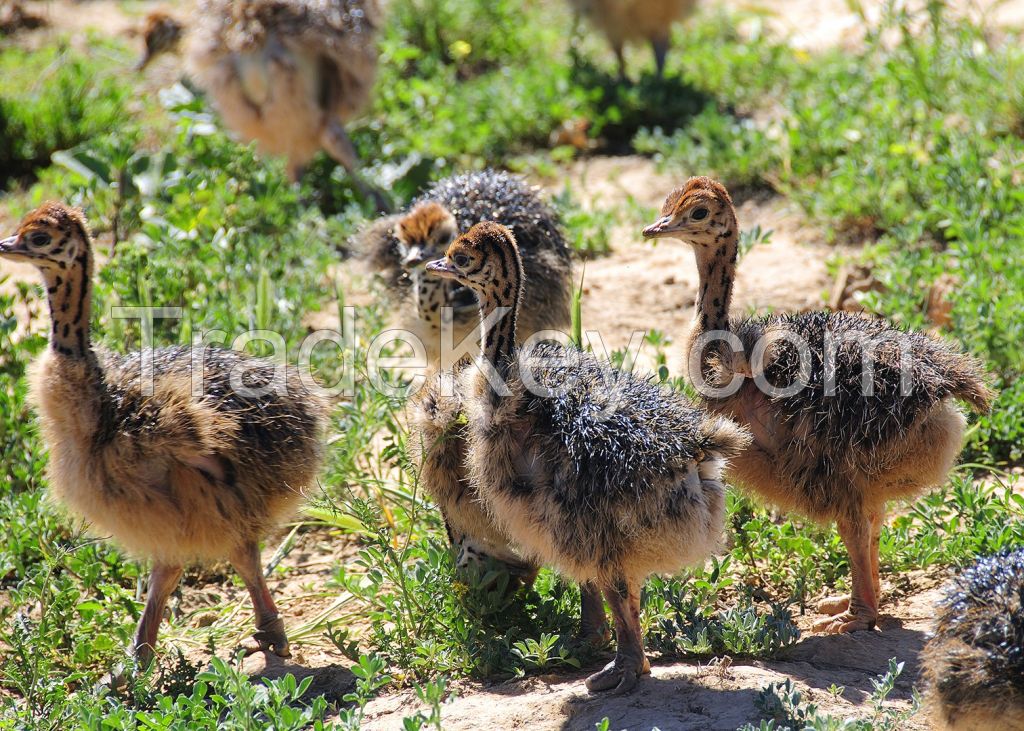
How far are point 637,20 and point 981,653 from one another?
26.3ft

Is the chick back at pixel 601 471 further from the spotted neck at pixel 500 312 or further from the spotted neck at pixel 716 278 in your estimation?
the spotted neck at pixel 716 278

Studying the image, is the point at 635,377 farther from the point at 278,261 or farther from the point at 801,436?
the point at 278,261

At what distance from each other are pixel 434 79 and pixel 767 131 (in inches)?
123

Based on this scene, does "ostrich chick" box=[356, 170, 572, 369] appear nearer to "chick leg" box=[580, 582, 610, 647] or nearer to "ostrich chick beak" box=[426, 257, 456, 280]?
"ostrich chick beak" box=[426, 257, 456, 280]

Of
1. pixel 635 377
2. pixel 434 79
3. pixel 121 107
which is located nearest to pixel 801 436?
pixel 635 377

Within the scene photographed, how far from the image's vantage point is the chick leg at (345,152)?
9.04 meters

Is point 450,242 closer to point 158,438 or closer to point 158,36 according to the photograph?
point 158,438

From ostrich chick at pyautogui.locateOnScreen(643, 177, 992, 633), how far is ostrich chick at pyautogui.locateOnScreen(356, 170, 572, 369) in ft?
4.70

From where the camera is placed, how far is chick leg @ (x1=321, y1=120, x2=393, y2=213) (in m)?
9.04

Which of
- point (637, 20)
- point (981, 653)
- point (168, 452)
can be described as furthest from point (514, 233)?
point (637, 20)

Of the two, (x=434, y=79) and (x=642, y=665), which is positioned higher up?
(x=434, y=79)

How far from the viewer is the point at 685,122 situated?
32.4 feet

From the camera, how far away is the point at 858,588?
194 inches

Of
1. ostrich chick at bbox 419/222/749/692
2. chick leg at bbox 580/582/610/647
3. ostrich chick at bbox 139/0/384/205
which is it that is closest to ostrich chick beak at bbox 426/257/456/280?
ostrich chick at bbox 419/222/749/692
